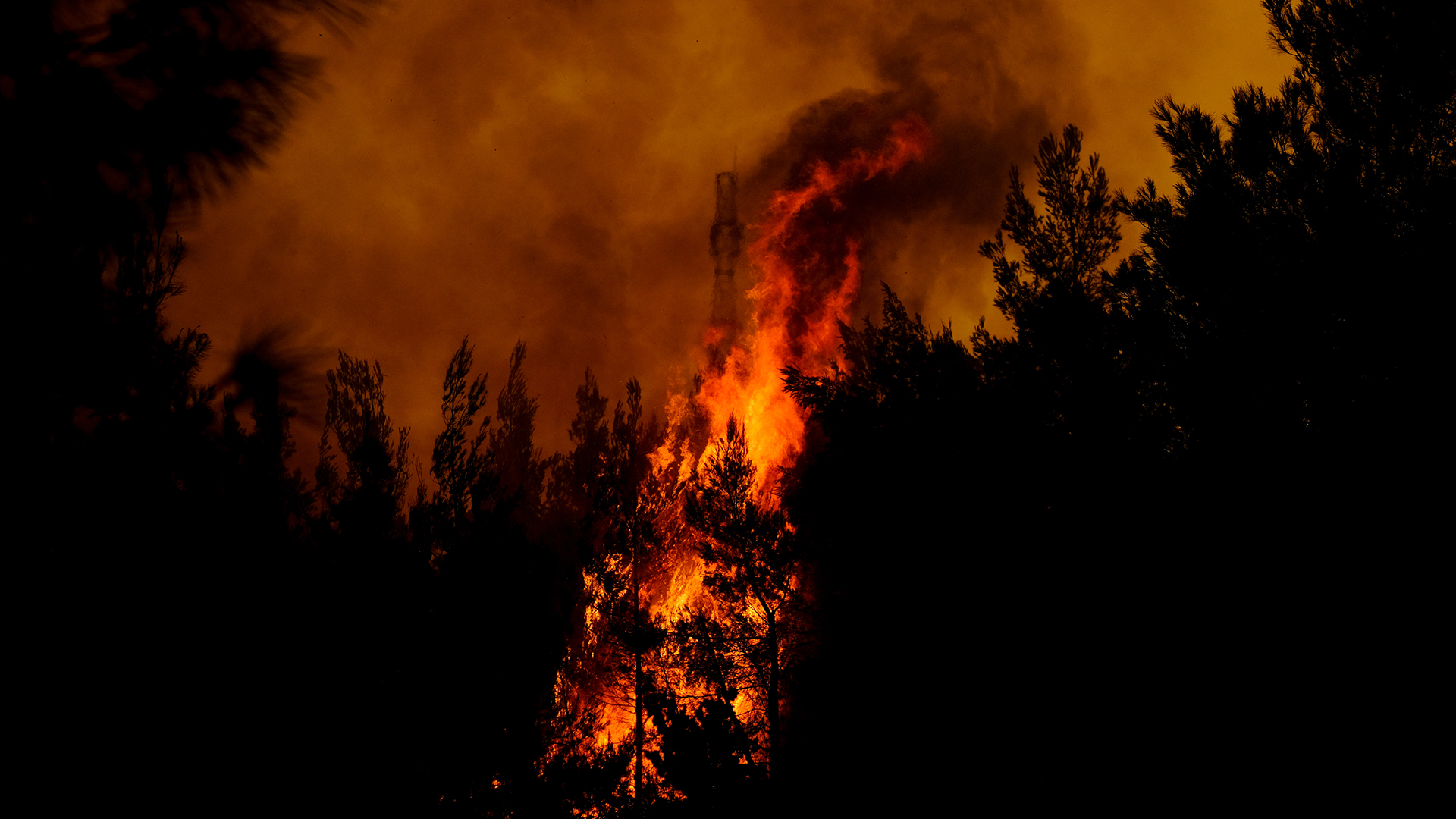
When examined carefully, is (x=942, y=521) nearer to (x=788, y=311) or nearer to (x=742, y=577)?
(x=742, y=577)

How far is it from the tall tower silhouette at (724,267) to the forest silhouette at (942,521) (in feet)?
31.5

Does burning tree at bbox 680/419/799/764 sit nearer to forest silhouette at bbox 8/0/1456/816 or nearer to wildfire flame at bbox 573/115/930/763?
forest silhouette at bbox 8/0/1456/816

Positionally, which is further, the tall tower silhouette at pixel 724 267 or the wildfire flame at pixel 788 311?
the wildfire flame at pixel 788 311

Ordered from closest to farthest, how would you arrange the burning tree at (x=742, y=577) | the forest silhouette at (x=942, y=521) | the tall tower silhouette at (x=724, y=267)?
the forest silhouette at (x=942, y=521)
the burning tree at (x=742, y=577)
the tall tower silhouette at (x=724, y=267)

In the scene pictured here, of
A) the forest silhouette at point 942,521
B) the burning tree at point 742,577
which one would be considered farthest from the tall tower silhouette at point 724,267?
the forest silhouette at point 942,521

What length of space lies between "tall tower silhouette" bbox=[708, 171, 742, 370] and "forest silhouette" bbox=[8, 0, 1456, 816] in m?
9.62

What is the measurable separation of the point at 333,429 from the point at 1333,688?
545 inches

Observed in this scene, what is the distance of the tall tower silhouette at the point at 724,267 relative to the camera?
17.0 m

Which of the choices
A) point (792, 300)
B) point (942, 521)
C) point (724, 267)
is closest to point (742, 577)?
point (942, 521)


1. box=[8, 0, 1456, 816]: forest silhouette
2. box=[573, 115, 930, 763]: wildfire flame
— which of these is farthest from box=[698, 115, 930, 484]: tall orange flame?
box=[8, 0, 1456, 816]: forest silhouette

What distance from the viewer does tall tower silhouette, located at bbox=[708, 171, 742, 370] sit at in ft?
55.8

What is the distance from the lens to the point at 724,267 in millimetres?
17859

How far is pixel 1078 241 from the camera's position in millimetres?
7727

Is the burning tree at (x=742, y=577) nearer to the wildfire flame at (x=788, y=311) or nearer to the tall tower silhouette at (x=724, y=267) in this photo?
the wildfire flame at (x=788, y=311)
